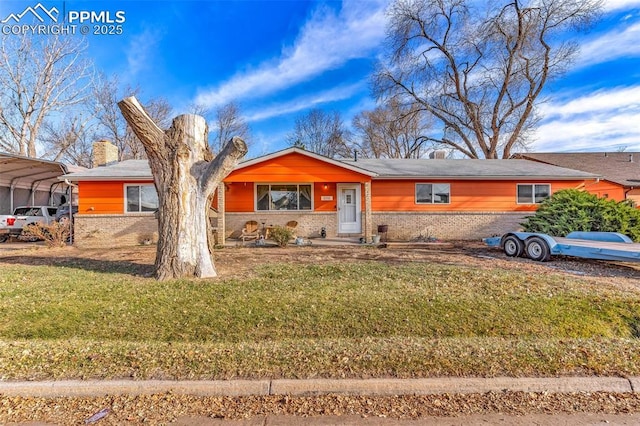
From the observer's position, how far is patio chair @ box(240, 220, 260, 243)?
13.3m

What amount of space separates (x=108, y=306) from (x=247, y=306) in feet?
6.86

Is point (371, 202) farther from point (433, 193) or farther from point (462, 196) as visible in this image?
point (462, 196)

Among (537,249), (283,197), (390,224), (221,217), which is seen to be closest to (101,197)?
(221,217)

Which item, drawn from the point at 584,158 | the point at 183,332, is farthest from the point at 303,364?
the point at 584,158

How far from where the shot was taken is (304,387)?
2924 millimetres

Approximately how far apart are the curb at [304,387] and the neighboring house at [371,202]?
10.8m

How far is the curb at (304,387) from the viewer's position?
2.90 m

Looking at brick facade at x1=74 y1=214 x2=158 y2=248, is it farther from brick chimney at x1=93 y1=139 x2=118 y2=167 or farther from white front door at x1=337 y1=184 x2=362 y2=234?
white front door at x1=337 y1=184 x2=362 y2=234

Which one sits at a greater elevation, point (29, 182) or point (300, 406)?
point (29, 182)

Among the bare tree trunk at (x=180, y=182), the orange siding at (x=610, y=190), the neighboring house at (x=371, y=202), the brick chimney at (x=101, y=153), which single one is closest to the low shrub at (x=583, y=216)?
the neighboring house at (x=371, y=202)

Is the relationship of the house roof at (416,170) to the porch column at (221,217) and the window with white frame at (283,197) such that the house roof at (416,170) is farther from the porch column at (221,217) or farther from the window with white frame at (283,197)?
the window with white frame at (283,197)

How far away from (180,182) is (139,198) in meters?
8.52

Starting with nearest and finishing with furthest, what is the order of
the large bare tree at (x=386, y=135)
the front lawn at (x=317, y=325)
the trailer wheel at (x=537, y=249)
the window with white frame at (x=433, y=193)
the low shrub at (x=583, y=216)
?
the front lawn at (x=317, y=325) < the trailer wheel at (x=537, y=249) < the low shrub at (x=583, y=216) < the window with white frame at (x=433, y=193) < the large bare tree at (x=386, y=135)

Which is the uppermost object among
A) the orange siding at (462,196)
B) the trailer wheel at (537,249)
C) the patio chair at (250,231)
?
the orange siding at (462,196)
